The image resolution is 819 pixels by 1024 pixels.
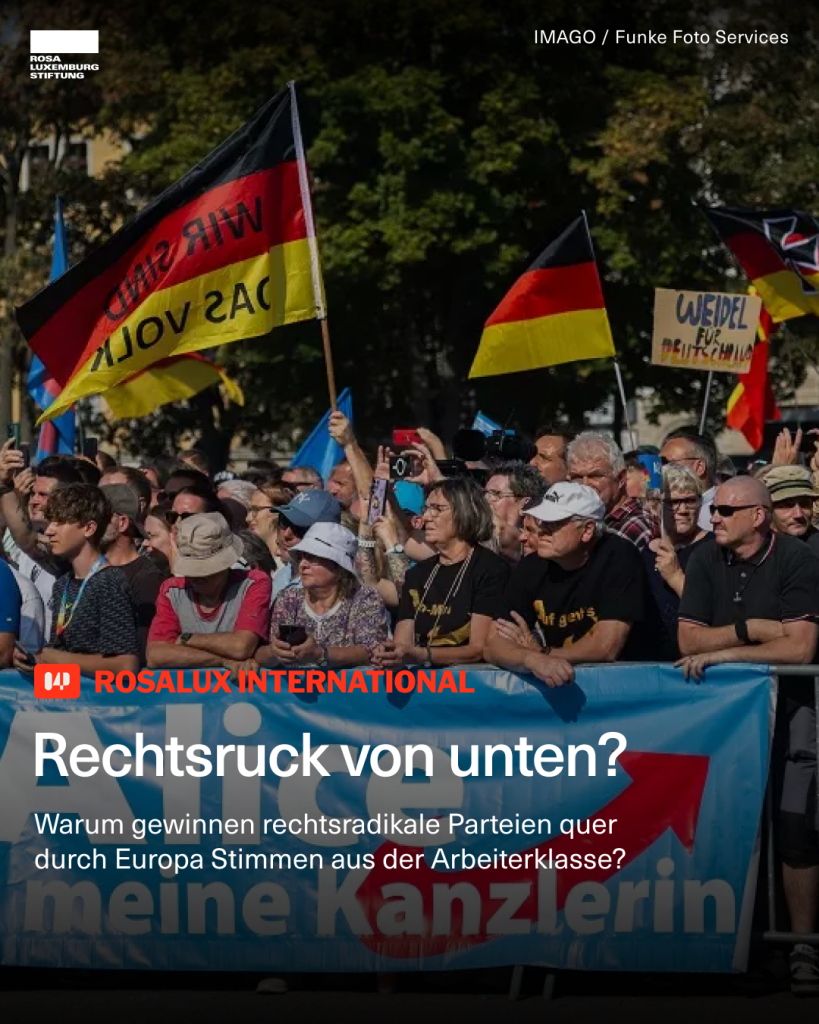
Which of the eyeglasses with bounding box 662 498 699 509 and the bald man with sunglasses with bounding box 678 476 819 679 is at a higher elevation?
the eyeglasses with bounding box 662 498 699 509

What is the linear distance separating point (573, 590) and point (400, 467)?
2.29 m

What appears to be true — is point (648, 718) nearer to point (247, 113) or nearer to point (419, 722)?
point (419, 722)

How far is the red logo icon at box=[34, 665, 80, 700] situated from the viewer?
6.94 metres

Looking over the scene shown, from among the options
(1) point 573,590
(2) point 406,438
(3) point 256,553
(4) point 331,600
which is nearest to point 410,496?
(2) point 406,438

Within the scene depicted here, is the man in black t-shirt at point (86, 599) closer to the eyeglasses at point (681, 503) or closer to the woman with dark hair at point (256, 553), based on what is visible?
the woman with dark hair at point (256, 553)

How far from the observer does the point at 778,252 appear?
14250 millimetres

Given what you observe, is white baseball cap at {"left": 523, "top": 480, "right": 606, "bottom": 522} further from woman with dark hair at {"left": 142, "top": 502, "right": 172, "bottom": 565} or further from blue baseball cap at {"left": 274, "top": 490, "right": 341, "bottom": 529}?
woman with dark hair at {"left": 142, "top": 502, "right": 172, "bottom": 565}

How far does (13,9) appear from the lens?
3188 cm

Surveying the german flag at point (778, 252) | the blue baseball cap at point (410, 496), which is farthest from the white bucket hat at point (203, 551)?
the german flag at point (778, 252)

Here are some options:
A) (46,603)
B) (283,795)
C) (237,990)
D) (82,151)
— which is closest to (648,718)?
(283,795)

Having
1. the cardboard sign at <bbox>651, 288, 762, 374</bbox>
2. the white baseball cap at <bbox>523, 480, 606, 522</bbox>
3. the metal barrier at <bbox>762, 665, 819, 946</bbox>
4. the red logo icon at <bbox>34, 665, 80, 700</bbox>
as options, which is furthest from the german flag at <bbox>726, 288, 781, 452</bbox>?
the red logo icon at <bbox>34, 665, 80, 700</bbox>

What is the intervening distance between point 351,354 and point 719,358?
64.4 ft

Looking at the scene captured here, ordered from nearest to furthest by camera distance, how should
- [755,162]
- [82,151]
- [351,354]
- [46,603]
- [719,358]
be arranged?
[46,603] < [719,358] < [755,162] < [351,354] < [82,151]

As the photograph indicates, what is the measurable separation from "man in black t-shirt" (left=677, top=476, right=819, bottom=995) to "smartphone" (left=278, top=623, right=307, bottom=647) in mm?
1351
